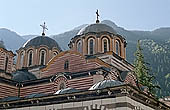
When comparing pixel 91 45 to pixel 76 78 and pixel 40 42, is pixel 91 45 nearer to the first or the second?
pixel 76 78

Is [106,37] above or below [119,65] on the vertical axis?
above

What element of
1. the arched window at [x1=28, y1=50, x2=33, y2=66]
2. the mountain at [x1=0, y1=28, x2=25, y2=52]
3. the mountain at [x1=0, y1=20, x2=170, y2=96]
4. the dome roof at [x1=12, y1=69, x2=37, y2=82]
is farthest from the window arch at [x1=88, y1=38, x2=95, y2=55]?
the mountain at [x1=0, y1=28, x2=25, y2=52]

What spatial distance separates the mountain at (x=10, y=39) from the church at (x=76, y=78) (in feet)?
405

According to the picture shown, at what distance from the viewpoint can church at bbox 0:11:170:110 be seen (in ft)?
51.5

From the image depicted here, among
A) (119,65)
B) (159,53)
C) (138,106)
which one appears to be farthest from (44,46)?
(159,53)

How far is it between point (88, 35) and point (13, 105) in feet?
36.3

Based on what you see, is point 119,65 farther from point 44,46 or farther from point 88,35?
point 44,46

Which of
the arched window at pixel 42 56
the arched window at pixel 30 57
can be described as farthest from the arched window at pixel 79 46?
the arched window at pixel 30 57

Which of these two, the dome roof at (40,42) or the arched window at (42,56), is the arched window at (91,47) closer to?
the dome roof at (40,42)

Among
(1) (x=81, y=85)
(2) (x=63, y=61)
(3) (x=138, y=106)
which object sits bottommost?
(3) (x=138, y=106)

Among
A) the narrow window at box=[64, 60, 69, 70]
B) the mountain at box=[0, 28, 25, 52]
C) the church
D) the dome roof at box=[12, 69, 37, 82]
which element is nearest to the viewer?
the church

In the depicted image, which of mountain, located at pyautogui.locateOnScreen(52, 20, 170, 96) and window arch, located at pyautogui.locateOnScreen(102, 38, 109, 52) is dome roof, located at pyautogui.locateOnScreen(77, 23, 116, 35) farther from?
mountain, located at pyautogui.locateOnScreen(52, 20, 170, 96)

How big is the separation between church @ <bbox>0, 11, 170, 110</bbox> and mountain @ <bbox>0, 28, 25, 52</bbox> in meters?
124

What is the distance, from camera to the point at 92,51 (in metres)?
26.5
